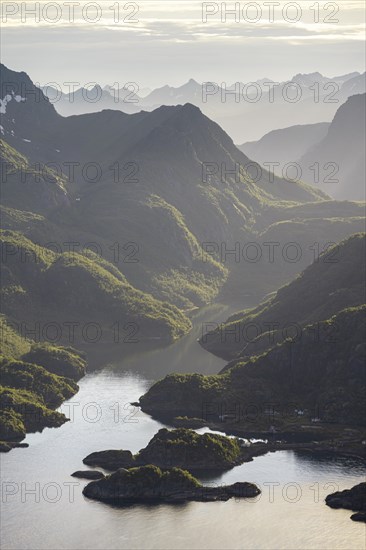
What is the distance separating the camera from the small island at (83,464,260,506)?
6816 inches

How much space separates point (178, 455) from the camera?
18875 cm

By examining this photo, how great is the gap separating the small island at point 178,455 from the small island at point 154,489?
9.40 m

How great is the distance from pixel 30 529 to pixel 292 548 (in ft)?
113

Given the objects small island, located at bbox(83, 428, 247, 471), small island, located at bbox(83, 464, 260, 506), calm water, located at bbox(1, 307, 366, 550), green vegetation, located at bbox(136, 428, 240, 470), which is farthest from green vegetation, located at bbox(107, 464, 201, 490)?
green vegetation, located at bbox(136, 428, 240, 470)

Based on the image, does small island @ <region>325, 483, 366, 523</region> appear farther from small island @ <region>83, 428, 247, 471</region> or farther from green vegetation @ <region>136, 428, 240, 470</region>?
green vegetation @ <region>136, 428, 240, 470</region>

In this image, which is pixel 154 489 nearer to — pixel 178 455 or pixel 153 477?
pixel 153 477

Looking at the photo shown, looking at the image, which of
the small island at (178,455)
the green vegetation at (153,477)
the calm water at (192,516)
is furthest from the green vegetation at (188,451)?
the green vegetation at (153,477)

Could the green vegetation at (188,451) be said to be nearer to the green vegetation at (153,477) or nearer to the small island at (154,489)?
the green vegetation at (153,477)

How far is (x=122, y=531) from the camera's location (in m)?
161

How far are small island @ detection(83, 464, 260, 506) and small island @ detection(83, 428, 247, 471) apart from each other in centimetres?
940

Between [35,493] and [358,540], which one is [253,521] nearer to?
[358,540]

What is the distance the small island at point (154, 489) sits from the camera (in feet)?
568

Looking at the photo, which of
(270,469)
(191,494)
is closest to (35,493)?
(191,494)

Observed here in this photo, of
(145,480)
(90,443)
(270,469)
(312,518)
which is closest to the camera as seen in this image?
(312,518)
